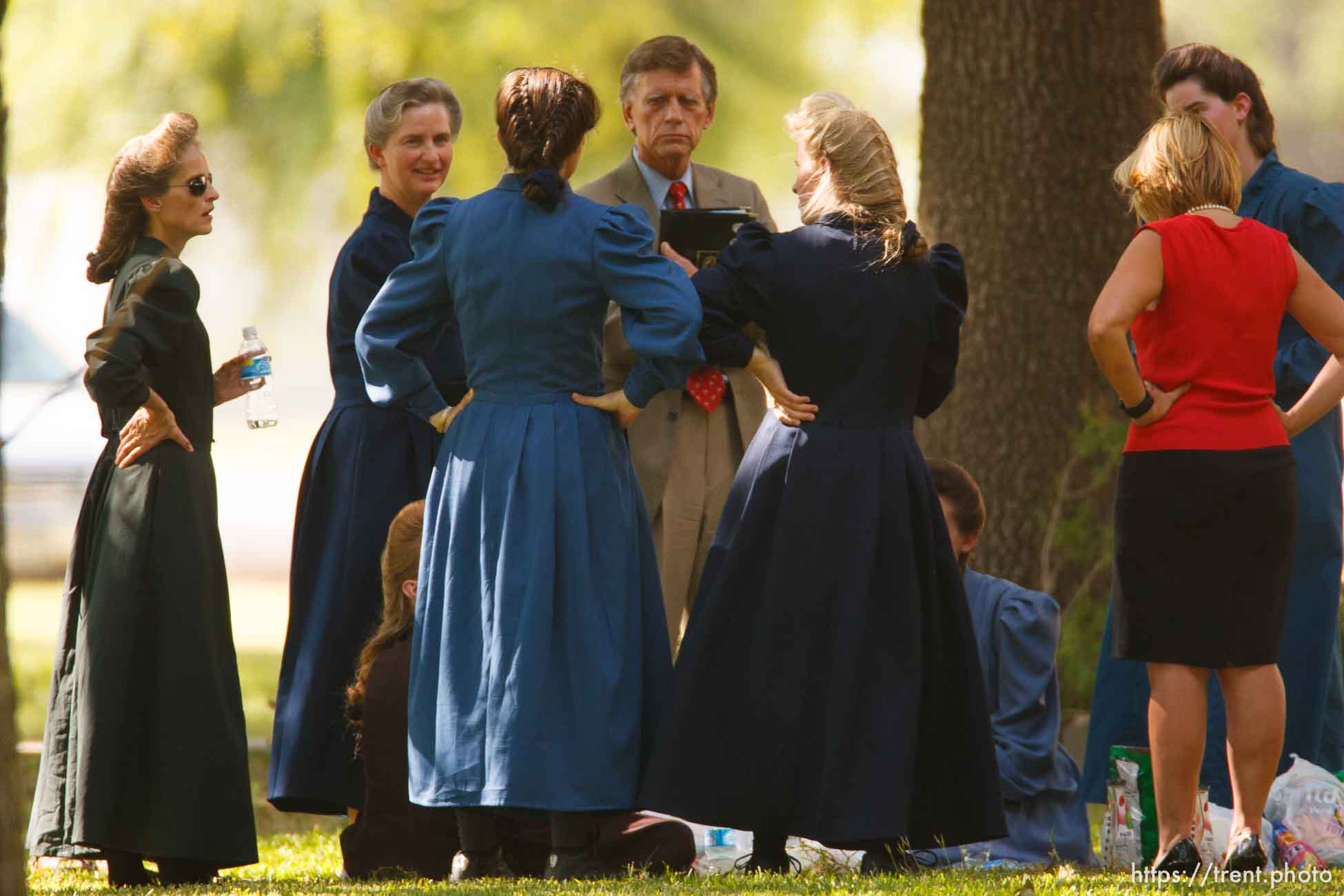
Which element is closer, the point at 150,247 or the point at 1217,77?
the point at 150,247

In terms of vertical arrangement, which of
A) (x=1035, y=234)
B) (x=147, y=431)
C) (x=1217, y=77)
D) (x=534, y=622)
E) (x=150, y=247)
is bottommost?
(x=534, y=622)

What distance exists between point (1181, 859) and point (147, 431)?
2.86m

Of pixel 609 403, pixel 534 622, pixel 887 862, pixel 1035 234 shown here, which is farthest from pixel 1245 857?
pixel 1035 234

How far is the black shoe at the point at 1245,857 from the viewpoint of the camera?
14.4ft

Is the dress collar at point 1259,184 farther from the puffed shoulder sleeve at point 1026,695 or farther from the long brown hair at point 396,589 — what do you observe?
the long brown hair at point 396,589

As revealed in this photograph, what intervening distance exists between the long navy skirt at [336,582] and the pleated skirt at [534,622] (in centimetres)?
75

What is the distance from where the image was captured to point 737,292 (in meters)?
4.62

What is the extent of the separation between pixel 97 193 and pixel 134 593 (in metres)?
9.62

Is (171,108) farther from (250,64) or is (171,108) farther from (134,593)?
(134,593)

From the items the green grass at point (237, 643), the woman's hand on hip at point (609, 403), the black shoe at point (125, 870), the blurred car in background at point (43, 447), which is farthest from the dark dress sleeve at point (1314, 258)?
the blurred car in background at point (43, 447)

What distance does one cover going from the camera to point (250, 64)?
13367 millimetres

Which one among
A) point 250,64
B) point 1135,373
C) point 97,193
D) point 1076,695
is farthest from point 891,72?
point 1135,373

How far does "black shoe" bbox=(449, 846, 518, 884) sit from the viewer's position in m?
4.59

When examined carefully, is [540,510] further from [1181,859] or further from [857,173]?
[1181,859]
